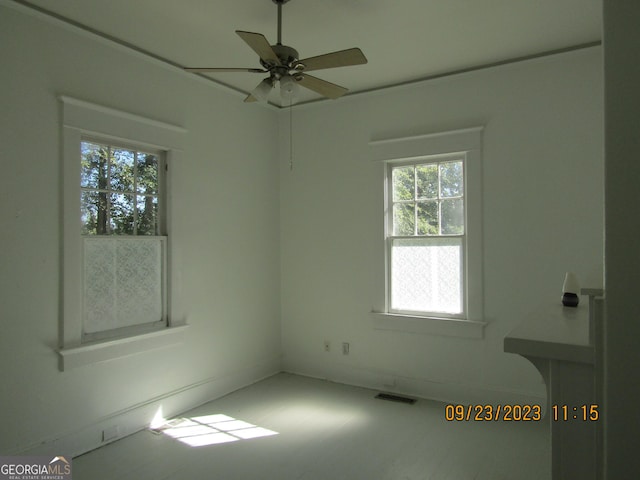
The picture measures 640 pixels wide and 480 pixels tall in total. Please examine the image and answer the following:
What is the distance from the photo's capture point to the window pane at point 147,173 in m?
3.27

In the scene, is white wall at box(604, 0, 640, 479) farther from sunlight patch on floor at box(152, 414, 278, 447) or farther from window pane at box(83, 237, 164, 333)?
window pane at box(83, 237, 164, 333)

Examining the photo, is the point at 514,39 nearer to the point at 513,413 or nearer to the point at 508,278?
the point at 508,278

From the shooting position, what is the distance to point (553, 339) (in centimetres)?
120

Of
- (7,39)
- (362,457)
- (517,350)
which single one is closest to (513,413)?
(362,457)

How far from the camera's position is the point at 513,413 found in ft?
11.0

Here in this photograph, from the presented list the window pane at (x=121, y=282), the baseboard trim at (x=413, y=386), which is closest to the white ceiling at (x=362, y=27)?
the window pane at (x=121, y=282)

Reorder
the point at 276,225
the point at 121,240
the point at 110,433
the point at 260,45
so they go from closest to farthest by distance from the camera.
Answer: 1. the point at 260,45
2. the point at 110,433
3. the point at 121,240
4. the point at 276,225

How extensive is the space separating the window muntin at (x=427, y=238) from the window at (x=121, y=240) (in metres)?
2.07

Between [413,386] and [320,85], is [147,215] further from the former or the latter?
[413,386]

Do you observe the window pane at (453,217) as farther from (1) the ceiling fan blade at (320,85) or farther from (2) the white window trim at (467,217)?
(1) the ceiling fan blade at (320,85)

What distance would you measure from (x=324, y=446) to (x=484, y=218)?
218cm

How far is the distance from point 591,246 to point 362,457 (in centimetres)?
226

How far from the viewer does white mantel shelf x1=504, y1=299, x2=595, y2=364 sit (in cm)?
113

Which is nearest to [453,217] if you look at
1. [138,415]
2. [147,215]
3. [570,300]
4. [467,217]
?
[467,217]
